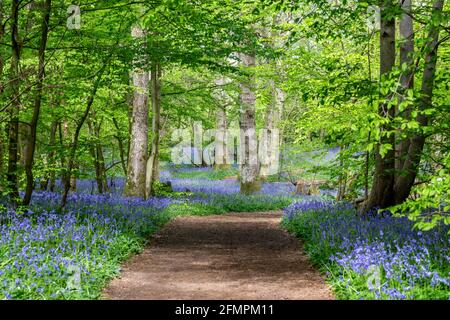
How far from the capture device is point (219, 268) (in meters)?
8.80

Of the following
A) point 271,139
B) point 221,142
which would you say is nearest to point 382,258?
point 271,139

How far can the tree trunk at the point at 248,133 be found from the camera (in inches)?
832

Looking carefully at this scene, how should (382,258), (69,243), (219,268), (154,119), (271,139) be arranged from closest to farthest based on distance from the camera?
(382,258)
(69,243)
(219,268)
(154,119)
(271,139)

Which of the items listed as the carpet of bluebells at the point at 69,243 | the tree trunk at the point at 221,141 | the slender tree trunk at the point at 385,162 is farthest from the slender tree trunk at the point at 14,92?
the tree trunk at the point at 221,141

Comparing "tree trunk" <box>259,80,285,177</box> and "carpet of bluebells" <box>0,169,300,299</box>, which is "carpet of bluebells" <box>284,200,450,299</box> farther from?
"tree trunk" <box>259,80,285,177</box>

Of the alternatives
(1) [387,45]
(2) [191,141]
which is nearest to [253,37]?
(1) [387,45]

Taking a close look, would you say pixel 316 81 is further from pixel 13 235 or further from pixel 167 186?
pixel 167 186

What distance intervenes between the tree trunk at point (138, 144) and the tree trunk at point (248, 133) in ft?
15.4

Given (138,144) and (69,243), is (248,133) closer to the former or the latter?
(138,144)

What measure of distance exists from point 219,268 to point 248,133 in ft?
42.2

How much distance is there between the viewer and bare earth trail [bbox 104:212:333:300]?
703 cm

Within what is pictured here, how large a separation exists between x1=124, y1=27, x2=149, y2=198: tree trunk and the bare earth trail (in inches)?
157

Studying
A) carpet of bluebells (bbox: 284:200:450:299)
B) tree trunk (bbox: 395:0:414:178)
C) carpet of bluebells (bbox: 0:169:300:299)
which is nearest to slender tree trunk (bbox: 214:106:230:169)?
carpet of bluebells (bbox: 0:169:300:299)

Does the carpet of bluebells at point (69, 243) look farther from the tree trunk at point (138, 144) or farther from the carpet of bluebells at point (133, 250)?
the tree trunk at point (138, 144)
